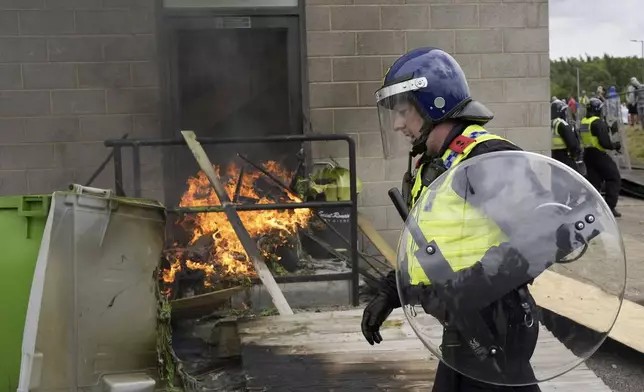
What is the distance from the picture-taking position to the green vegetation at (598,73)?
3891cm

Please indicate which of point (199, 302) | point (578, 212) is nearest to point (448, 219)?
point (578, 212)

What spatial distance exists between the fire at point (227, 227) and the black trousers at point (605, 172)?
265 inches

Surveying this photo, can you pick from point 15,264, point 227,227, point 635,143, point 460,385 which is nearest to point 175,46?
point 227,227

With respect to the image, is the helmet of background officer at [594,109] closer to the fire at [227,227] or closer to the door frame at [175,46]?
the door frame at [175,46]

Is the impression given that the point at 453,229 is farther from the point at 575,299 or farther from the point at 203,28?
the point at 203,28

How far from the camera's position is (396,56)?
6582 millimetres

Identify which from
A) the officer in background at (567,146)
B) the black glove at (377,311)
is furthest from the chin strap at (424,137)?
the officer in background at (567,146)

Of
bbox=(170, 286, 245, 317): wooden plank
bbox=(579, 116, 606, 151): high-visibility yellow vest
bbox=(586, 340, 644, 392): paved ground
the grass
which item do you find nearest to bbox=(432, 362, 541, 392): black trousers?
bbox=(586, 340, 644, 392): paved ground

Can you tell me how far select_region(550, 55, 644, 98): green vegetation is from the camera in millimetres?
38906

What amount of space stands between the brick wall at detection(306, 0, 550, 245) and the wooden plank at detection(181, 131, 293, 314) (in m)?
1.75

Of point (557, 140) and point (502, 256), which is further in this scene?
point (557, 140)

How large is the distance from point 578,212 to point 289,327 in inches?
102

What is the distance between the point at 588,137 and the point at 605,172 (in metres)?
0.71

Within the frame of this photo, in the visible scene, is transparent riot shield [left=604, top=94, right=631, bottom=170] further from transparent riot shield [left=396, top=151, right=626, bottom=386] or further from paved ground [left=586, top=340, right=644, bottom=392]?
transparent riot shield [left=396, top=151, right=626, bottom=386]
